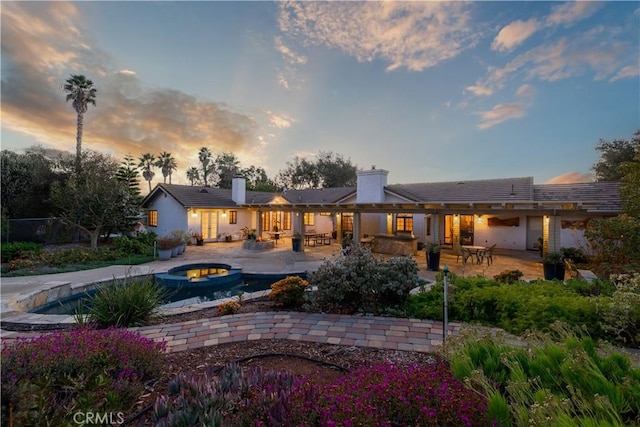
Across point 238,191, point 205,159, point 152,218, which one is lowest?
point 152,218

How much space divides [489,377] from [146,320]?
5.64m

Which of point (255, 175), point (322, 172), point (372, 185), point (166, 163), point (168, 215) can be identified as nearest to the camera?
point (372, 185)

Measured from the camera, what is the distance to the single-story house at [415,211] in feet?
37.0

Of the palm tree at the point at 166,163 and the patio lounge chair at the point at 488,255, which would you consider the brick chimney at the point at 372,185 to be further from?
the palm tree at the point at 166,163

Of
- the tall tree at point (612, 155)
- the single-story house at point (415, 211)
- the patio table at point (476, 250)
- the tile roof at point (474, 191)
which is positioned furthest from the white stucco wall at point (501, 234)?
the tall tree at point (612, 155)

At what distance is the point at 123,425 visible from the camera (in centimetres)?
238

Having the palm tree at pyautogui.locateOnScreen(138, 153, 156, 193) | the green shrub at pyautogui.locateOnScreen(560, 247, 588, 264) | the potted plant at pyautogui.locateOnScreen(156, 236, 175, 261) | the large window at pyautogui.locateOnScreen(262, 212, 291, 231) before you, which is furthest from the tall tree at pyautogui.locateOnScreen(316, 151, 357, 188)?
the green shrub at pyautogui.locateOnScreen(560, 247, 588, 264)

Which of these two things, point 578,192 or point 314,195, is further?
point 314,195

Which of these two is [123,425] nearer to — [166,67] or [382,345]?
[382,345]

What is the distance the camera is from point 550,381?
2.31 m

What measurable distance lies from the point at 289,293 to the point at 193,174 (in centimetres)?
4275

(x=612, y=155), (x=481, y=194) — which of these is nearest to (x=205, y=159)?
(x=481, y=194)

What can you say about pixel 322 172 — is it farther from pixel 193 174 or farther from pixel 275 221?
pixel 193 174

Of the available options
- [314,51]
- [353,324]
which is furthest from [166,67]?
[353,324]
